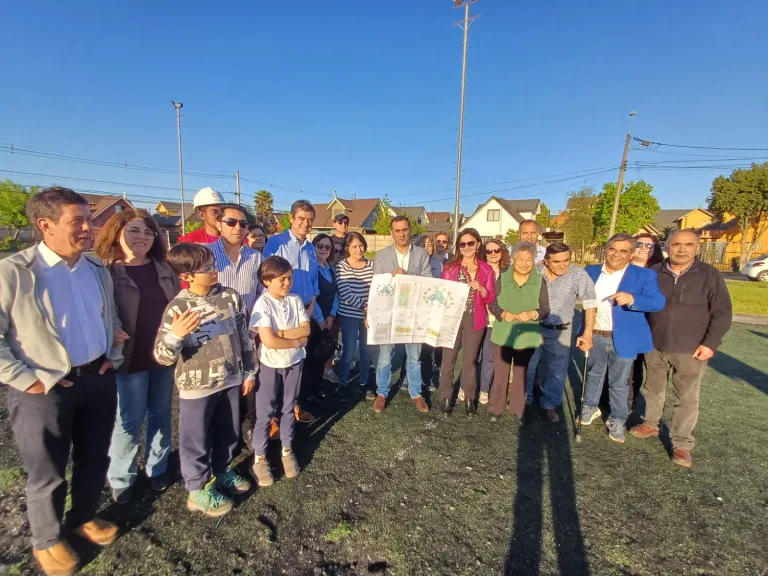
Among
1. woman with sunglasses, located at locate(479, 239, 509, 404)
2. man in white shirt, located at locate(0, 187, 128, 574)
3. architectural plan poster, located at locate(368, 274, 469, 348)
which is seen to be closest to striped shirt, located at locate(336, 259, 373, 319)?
architectural plan poster, located at locate(368, 274, 469, 348)

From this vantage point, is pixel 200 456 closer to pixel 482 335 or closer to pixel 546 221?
pixel 482 335

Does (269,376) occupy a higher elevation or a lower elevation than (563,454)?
higher

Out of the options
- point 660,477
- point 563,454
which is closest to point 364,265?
point 563,454

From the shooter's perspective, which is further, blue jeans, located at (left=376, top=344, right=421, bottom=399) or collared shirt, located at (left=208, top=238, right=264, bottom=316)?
blue jeans, located at (left=376, top=344, right=421, bottom=399)

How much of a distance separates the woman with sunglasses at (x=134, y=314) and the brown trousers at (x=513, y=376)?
3507mm

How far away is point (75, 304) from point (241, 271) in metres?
1.29

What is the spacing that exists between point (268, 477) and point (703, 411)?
5541 millimetres

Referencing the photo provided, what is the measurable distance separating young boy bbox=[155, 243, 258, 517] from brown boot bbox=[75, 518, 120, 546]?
1.57 ft

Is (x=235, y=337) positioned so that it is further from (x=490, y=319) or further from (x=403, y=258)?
(x=490, y=319)

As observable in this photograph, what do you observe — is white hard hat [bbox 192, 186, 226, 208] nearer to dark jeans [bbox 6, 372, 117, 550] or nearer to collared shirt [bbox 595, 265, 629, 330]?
dark jeans [bbox 6, 372, 117, 550]

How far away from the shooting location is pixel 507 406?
15.0 feet

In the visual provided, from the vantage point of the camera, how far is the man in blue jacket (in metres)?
3.60

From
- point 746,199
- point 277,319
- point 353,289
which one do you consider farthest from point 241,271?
point 746,199

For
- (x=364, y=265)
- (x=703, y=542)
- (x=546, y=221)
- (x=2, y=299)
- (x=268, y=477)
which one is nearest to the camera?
(x=2, y=299)
